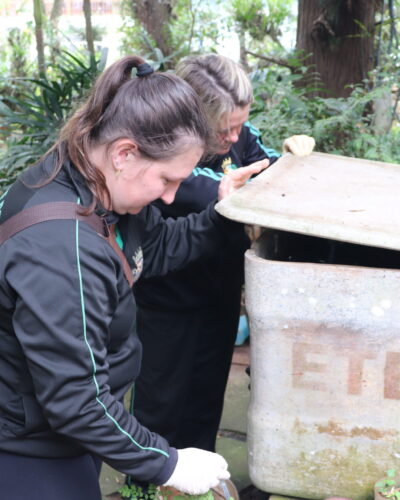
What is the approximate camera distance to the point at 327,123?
3.51m

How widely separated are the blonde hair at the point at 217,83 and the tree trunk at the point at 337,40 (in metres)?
2.22

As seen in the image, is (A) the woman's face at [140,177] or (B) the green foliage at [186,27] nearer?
(A) the woman's face at [140,177]

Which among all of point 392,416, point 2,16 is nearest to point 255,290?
point 392,416

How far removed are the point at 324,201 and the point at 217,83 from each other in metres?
0.62

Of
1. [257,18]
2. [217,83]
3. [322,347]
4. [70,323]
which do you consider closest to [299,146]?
[217,83]

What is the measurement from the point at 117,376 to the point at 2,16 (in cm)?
1421

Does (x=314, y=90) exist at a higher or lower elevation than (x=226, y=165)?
lower

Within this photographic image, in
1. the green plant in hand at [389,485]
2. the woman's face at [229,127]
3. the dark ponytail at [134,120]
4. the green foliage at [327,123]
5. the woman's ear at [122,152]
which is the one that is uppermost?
the dark ponytail at [134,120]

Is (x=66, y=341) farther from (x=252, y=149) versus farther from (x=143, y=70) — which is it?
(x=252, y=149)

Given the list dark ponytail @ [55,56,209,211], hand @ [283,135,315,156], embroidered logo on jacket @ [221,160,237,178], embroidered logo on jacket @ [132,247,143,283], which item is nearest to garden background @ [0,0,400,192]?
hand @ [283,135,315,156]

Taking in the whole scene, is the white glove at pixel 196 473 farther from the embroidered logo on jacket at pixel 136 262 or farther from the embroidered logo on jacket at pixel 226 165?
the embroidered logo on jacket at pixel 226 165

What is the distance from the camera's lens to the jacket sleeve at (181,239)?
1900 millimetres

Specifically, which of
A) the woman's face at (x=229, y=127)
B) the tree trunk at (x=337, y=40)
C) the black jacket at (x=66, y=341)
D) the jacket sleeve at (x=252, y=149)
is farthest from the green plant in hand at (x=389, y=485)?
the tree trunk at (x=337, y=40)

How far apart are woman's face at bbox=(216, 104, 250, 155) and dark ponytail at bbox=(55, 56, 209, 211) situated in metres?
0.65
